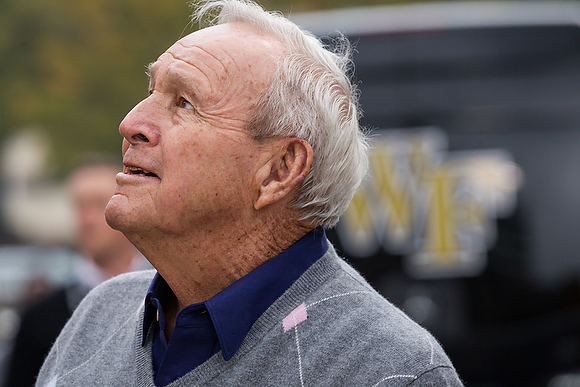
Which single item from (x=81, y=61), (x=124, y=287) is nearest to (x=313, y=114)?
(x=124, y=287)

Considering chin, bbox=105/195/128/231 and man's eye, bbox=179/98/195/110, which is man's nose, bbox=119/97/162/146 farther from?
chin, bbox=105/195/128/231

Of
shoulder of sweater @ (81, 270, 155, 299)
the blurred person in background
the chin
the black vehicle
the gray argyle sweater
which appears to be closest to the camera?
the gray argyle sweater

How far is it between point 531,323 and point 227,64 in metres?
2.51

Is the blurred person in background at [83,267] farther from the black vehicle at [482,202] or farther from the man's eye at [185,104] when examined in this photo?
the man's eye at [185,104]

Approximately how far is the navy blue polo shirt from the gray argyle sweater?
3cm

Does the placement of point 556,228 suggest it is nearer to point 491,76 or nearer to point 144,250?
point 491,76

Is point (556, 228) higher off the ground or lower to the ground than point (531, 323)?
higher

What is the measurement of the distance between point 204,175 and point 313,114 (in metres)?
0.33

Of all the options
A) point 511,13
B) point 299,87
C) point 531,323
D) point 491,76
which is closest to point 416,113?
point 491,76

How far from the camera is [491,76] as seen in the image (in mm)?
4223

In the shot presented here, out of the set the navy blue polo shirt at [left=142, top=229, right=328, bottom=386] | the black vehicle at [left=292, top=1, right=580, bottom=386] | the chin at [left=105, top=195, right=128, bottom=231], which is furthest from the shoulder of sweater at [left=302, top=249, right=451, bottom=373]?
the black vehicle at [left=292, top=1, right=580, bottom=386]

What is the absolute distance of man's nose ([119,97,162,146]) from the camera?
2.13 meters

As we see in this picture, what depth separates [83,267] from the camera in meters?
5.05

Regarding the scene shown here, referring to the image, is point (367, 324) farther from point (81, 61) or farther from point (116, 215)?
point (81, 61)
